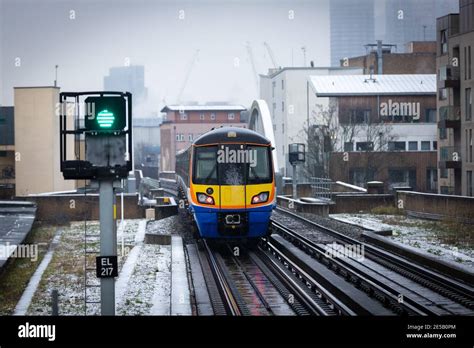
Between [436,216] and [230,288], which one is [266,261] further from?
[436,216]

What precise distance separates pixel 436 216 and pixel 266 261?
30.1ft

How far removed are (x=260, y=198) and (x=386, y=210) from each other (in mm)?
11700

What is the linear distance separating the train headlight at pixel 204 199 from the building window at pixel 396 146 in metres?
26.6

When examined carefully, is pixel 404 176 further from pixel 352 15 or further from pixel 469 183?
pixel 352 15

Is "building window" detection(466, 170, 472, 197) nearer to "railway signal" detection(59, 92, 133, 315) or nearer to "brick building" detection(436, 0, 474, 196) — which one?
"brick building" detection(436, 0, 474, 196)

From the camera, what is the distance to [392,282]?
1095cm

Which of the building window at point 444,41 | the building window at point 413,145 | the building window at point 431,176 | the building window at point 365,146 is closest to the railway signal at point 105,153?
the building window at point 444,41

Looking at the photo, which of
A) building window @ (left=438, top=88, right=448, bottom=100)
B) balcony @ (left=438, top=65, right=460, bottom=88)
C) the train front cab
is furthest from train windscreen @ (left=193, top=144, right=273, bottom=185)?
building window @ (left=438, top=88, right=448, bottom=100)

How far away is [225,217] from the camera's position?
13.8 metres

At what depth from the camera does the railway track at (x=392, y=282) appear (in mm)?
8930

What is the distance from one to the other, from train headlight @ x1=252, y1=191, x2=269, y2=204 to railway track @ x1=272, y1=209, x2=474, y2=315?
4.70 ft

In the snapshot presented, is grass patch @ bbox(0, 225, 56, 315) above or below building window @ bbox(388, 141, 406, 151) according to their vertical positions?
below

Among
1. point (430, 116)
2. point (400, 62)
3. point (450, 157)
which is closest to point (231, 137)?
point (450, 157)

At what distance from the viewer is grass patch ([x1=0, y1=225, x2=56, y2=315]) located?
948 cm
